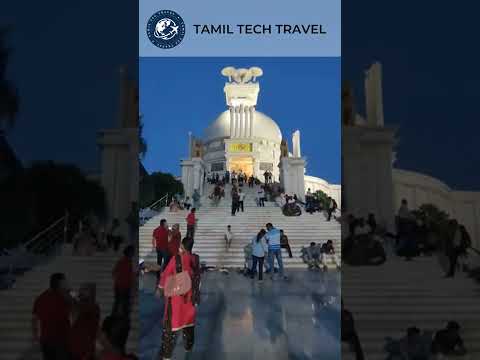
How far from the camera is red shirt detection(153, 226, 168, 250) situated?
17.4 ft

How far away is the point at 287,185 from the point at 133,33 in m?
4.90

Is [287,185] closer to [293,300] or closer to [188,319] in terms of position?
[293,300]

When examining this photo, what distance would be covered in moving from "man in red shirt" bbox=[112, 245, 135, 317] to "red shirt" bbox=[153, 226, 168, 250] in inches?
12.0

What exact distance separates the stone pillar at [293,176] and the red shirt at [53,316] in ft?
23.4

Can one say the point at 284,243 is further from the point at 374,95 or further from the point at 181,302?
the point at 374,95

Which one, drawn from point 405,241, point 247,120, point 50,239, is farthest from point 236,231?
point 247,120

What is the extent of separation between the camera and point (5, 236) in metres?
7.45

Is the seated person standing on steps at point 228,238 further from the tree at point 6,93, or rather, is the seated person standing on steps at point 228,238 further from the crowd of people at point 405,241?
the tree at point 6,93

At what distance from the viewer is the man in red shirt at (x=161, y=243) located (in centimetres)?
529

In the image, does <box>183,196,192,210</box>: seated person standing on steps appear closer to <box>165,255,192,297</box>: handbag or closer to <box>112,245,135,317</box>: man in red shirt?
<box>112,245,135,317</box>: man in red shirt

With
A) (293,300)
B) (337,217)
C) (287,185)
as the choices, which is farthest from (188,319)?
(287,185)

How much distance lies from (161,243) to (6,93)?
4.86 m

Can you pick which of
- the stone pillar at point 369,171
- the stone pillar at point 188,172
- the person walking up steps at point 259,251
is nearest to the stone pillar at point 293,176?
the stone pillar at point 188,172

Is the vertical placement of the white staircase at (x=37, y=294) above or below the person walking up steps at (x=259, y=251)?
below
